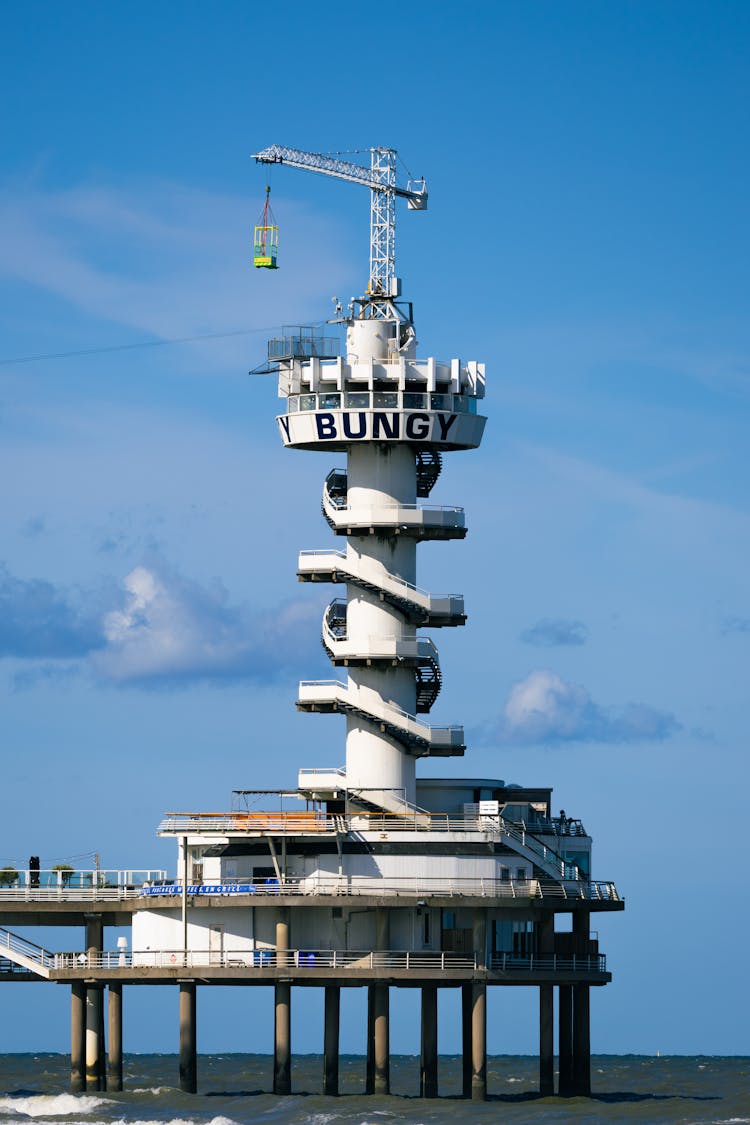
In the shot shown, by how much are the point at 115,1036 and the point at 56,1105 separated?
7227 mm

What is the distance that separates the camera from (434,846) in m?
114

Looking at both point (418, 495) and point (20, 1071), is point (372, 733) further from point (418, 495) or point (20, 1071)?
point (20, 1071)

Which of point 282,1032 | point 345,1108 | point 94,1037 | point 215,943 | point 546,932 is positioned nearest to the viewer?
point 345,1108

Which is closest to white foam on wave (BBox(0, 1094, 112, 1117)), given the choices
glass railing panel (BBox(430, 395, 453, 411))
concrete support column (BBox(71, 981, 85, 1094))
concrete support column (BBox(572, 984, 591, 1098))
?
concrete support column (BBox(71, 981, 85, 1094))

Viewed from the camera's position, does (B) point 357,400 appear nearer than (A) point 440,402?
Yes

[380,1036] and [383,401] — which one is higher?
[383,401]

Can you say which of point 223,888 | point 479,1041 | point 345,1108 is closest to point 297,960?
point 223,888

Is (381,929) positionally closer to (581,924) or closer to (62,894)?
(581,924)

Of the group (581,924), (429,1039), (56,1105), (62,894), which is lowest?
(56,1105)

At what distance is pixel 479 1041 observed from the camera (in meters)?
113

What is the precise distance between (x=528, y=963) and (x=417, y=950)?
5.05m

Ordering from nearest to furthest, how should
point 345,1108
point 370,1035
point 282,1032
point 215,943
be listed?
point 345,1108 → point 282,1032 → point 370,1035 → point 215,943

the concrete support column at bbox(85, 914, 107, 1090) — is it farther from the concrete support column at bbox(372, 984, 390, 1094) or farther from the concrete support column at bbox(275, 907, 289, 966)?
the concrete support column at bbox(372, 984, 390, 1094)

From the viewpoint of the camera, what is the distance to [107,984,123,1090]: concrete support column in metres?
117
